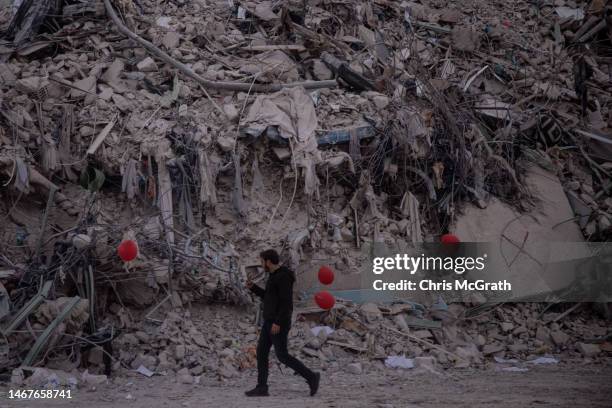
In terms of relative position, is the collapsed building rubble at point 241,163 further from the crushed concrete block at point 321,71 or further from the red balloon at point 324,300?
the red balloon at point 324,300

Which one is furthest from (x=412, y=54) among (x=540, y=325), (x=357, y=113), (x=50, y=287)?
(x=50, y=287)

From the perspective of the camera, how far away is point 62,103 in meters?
9.69

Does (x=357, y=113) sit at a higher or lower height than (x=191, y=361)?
higher

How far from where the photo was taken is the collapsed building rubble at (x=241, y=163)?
27.1 ft

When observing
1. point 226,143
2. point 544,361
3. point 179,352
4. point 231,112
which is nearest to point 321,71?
point 231,112

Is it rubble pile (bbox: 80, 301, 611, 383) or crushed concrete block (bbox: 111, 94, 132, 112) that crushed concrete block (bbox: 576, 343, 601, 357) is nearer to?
rubble pile (bbox: 80, 301, 611, 383)

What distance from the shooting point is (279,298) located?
6.36 m

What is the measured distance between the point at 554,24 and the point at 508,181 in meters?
4.32

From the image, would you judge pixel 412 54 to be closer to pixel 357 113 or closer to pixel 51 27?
pixel 357 113

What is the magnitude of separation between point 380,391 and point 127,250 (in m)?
2.75

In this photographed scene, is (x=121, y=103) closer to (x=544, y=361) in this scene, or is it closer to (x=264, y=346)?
(x=264, y=346)

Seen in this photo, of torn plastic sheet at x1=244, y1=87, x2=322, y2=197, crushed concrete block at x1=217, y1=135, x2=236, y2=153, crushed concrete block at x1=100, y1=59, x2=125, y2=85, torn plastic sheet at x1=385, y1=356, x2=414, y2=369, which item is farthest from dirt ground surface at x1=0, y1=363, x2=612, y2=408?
crushed concrete block at x1=100, y1=59, x2=125, y2=85

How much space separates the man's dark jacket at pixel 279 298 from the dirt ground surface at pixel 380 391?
0.69 meters

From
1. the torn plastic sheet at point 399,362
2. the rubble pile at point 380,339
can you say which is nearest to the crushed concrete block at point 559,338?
the rubble pile at point 380,339
